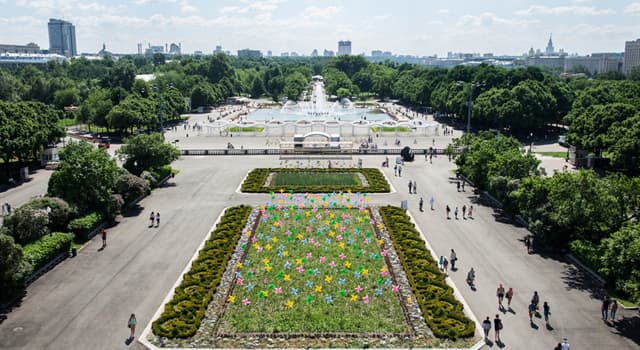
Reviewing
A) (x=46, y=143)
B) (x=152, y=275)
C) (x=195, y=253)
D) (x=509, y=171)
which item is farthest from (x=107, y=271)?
(x=46, y=143)

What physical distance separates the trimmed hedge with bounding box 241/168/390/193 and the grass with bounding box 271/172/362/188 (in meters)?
1.06

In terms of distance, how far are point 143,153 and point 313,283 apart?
2519cm

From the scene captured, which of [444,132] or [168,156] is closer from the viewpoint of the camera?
[168,156]

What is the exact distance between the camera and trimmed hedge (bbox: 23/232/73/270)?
28.0m

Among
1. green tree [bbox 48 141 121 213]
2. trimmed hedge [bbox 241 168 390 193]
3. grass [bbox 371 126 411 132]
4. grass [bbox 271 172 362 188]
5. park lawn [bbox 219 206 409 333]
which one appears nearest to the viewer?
park lawn [bbox 219 206 409 333]

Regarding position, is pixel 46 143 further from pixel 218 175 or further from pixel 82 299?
pixel 82 299

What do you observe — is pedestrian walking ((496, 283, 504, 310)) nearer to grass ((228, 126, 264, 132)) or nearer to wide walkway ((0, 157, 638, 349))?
wide walkway ((0, 157, 638, 349))

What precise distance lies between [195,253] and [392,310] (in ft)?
43.0

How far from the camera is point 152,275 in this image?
2861 centimetres

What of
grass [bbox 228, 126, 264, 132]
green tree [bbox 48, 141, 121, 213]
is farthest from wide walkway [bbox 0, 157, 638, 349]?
grass [bbox 228, 126, 264, 132]

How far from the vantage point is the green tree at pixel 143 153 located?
45969 millimetres

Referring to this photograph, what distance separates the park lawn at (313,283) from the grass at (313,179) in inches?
453

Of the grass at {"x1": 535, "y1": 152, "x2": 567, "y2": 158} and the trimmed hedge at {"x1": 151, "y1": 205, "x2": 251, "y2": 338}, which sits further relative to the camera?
the grass at {"x1": 535, "y1": 152, "x2": 567, "y2": 158}

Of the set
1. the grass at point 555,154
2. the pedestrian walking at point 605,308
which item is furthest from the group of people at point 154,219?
the grass at point 555,154
